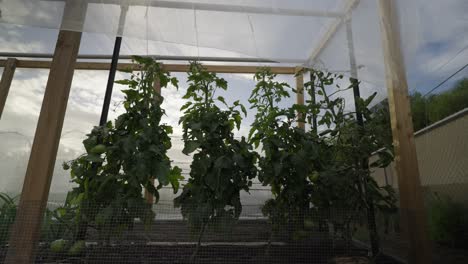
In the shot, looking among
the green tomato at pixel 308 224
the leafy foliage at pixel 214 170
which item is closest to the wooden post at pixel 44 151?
the leafy foliage at pixel 214 170

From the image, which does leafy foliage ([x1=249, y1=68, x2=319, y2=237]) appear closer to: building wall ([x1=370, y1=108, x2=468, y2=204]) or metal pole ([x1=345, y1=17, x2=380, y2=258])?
metal pole ([x1=345, y1=17, x2=380, y2=258])

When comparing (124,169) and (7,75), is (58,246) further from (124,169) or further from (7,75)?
(7,75)

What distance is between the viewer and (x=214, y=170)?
4.48ft

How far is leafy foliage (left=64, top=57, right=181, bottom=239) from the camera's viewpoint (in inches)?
49.7

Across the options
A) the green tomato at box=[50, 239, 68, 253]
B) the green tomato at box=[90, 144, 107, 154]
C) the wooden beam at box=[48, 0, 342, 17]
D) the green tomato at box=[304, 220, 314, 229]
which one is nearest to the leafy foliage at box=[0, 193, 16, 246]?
the green tomato at box=[50, 239, 68, 253]

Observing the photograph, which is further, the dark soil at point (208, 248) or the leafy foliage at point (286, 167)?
the leafy foliage at point (286, 167)

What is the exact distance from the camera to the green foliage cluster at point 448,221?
121cm

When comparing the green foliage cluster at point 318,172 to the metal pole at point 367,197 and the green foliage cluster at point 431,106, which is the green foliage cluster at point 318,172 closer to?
the metal pole at point 367,197

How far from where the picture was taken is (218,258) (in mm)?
1291

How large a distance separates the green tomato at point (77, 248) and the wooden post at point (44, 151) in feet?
0.62

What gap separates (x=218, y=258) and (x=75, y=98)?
177 centimetres

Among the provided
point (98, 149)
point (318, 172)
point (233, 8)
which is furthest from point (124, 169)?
point (318, 172)

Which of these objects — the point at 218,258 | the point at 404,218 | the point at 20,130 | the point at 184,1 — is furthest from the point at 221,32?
the point at 20,130

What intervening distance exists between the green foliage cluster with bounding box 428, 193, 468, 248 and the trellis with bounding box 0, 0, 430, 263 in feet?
0.36
